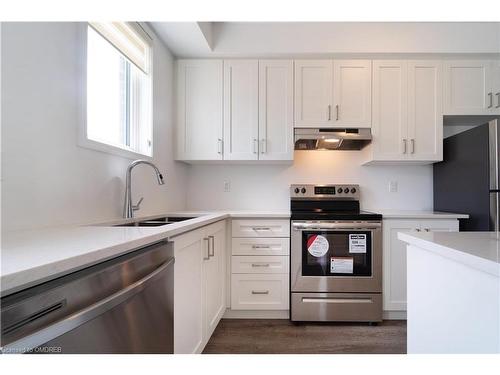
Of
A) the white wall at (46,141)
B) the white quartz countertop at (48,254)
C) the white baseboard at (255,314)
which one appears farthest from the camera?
the white baseboard at (255,314)

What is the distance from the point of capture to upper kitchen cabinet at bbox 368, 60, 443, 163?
7.60 feet

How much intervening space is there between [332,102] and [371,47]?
0.60 metres

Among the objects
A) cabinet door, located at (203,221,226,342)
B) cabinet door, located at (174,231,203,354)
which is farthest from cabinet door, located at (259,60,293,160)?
cabinet door, located at (174,231,203,354)

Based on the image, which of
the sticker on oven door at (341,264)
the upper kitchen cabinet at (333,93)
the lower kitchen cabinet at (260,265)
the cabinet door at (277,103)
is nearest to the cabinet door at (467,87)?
the upper kitchen cabinet at (333,93)

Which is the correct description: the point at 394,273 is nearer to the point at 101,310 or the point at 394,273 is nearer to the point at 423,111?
the point at 423,111

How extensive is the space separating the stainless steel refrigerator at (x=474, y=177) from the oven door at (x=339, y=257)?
79cm

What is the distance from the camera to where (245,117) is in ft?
7.77

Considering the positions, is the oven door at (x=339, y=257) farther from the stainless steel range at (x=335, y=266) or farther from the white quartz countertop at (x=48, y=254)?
the white quartz countertop at (x=48, y=254)

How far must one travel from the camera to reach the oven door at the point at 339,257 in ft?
6.74

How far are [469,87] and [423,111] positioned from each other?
1.59 ft

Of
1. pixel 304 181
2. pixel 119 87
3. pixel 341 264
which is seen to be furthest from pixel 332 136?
pixel 119 87

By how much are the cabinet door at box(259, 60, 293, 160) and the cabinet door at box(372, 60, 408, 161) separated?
0.81 m

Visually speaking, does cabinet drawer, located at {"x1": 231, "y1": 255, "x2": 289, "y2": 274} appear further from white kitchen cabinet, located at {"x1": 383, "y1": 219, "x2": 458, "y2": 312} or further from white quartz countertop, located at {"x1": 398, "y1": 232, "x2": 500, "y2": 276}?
white quartz countertop, located at {"x1": 398, "y1": 232, "x2": 500, "y2": 276}
